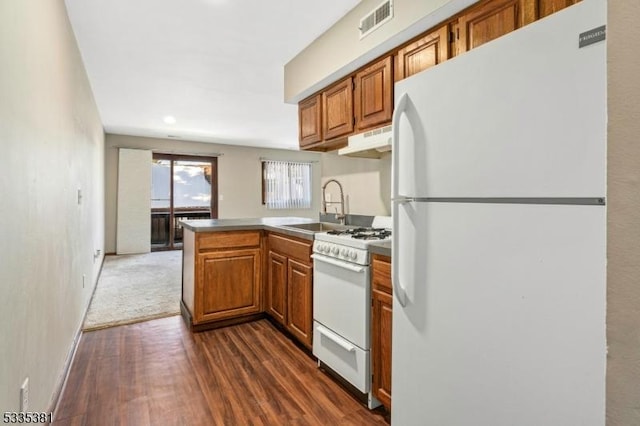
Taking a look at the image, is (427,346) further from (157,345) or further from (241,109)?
(241,109)

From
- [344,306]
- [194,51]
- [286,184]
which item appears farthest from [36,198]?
[286,184]

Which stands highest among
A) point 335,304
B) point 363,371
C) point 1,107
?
point 1,107

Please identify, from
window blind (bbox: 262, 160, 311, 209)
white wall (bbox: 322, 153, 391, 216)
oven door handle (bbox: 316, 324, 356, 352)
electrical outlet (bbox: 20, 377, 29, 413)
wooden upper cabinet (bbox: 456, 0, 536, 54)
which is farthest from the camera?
window blind (bbox: 262, 160, 311, 209)

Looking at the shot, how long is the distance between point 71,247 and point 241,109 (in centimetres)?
308

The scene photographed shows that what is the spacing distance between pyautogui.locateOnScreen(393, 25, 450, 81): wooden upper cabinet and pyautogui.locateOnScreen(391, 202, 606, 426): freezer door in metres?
1.05

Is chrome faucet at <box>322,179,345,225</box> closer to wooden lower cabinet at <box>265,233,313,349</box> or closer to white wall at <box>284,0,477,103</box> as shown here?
wooden lower cabinet at <box>265,233,313,349</box>

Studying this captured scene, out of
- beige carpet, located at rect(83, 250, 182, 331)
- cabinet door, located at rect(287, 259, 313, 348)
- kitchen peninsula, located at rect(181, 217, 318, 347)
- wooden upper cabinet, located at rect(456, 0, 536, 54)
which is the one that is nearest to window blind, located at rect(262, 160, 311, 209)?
beige carpet, located at rect(83, 250, 182, 331)

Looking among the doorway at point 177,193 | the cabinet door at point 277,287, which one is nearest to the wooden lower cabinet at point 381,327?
the cabinet door at point 277,287

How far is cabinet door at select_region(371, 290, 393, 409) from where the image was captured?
168 cm

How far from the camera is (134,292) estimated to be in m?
4.06

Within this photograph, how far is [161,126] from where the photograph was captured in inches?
235

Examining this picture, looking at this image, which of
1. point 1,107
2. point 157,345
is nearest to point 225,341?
point 157,345

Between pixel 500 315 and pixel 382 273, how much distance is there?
0.76 metres

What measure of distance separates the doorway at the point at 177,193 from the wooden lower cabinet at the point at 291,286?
203 inches
